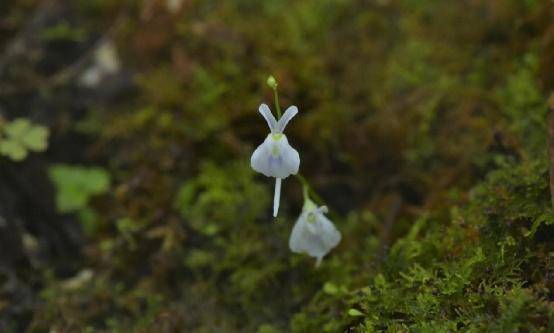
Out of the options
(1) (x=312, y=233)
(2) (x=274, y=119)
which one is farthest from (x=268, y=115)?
(1) (x=312, y=233)

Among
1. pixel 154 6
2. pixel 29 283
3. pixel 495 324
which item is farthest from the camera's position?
pixel 154 6

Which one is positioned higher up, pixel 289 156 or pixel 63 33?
pixel 63 33

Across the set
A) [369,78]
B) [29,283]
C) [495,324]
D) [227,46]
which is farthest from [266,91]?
[495,324]

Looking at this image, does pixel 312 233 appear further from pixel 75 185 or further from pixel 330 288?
pixel 75 185

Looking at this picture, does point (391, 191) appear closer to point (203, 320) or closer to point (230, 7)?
point (203, 320)

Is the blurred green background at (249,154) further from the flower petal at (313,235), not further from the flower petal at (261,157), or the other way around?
the flower petal at (261,157)

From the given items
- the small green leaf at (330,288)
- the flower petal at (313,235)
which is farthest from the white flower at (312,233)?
the small green leaf at (330,288)

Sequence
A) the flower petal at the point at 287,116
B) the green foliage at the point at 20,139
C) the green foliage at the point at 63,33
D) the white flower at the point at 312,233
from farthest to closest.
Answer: the green foliage at the point at 63,33, the green foliage at the point at 20,139, the white flower at the point at 312,233, the flower petal at the point at 287,116
